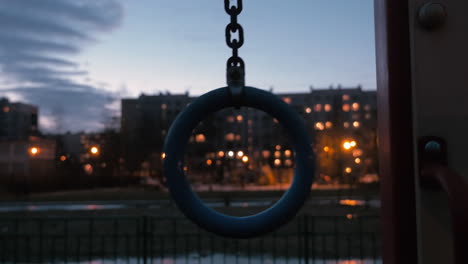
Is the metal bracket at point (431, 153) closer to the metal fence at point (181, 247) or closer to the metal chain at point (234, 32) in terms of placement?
the metal chain at point (234, 32)

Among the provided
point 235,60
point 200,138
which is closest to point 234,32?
point 235,60

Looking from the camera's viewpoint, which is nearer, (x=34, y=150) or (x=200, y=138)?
(x=34, y=150)

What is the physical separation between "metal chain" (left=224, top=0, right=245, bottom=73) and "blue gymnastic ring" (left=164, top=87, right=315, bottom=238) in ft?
0.44

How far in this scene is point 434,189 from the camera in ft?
3.45

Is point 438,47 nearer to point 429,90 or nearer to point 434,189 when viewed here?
point 429,90

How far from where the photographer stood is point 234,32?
68.6 inches

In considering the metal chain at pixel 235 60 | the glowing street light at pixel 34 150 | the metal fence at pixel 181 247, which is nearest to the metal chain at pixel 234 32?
the metal chain at pixel 235 60

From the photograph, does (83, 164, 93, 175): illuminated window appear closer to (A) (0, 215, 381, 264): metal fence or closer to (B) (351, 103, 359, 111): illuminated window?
(A) (0, 215, 381, 264): metal fence

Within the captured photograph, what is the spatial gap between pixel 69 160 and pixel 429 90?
3317 cm

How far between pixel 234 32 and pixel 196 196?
0.73 metres

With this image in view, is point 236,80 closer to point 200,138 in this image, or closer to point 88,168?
point 88,168

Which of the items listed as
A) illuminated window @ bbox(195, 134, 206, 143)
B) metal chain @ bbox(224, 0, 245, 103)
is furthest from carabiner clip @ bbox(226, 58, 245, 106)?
illuminated window @ bbox(195, 134, 206, 143)

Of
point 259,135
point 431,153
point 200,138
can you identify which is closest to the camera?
point 431,153

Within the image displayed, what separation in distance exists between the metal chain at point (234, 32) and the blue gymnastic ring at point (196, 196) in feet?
0.44
